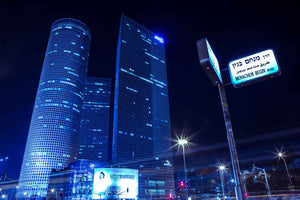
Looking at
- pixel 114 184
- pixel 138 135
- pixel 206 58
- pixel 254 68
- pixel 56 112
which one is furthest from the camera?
pixel 138 135

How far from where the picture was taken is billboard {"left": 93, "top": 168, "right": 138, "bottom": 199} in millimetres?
65062

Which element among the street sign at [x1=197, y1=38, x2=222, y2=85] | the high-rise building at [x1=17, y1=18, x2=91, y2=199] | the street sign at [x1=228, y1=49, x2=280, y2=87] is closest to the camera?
the street sign at [x1=197, y1=38, x2=222, y2=85]

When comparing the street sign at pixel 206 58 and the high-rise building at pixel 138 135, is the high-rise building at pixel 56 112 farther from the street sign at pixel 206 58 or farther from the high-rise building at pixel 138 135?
the street sign at pixel 206 58

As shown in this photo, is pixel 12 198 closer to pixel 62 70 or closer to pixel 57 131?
pixel 57 131

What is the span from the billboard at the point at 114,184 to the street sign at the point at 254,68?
217ft

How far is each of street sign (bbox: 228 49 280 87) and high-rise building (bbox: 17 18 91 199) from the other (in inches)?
6515

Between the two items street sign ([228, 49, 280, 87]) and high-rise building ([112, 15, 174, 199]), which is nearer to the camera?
street sign ([228, 49, 280, 87])

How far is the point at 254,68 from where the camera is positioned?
8.35m

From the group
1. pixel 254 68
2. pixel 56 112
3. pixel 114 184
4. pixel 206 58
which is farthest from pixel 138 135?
pixel 206 58

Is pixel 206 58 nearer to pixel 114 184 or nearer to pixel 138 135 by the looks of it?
pixel 114 184

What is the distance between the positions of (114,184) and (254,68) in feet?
228

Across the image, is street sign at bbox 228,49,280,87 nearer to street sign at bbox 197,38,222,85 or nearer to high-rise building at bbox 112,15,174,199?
street sign at bbox 197,38,222,85

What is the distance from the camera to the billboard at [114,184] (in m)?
65.1

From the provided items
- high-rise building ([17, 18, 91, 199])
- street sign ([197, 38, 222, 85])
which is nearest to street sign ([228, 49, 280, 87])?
street sign ([197, 38, 222, 85])
